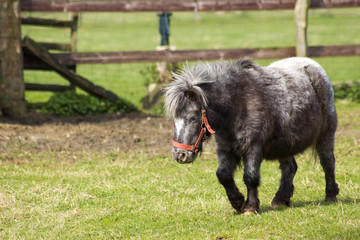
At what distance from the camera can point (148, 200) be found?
6.48 meters

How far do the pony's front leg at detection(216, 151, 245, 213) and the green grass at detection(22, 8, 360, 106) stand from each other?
296 inches

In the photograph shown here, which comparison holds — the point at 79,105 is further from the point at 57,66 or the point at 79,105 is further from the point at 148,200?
the point at 148,200

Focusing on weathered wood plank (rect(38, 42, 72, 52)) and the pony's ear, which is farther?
weathered wood plank (rect(38, 42, 72, 52))

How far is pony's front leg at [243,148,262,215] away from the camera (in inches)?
222

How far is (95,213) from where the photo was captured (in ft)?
19.6

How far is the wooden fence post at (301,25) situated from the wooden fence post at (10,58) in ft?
20.0

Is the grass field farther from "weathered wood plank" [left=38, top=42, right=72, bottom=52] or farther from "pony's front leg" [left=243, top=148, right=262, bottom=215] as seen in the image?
"weathered wood plank" [left=38, top=42, right=72, bottom=52]

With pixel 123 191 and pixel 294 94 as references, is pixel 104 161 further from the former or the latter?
pixel 294 94

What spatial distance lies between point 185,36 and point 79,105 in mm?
16391

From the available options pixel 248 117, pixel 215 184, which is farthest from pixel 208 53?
pixel 248 117

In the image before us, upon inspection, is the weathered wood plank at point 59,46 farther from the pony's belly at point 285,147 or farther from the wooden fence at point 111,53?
the pony's belly at point 285,147

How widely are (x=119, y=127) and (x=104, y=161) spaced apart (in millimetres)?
2304

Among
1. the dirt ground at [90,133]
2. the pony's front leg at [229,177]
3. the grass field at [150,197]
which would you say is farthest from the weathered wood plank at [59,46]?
the pony's front leg at [229,177]

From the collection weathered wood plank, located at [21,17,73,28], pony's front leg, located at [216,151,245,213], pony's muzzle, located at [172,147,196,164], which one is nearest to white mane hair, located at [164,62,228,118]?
pony's muzzle, located at [172,147,196,164]
